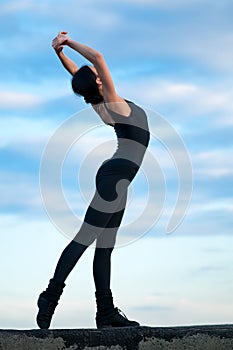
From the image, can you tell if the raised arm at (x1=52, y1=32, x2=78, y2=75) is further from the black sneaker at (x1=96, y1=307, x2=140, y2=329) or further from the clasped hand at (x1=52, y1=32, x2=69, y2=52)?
the black sneaker at (x1=96, y1=307, x2=140, y2=329)

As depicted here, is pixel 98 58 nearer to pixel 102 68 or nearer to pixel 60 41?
pixel 102 68

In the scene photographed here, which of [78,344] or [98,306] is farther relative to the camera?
[98,306]

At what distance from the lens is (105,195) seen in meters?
6.37

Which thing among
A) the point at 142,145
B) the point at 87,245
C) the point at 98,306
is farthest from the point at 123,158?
the point at 98,306

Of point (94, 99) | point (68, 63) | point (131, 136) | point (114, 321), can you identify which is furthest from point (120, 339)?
point (68, 63)

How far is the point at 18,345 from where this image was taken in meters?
5.41

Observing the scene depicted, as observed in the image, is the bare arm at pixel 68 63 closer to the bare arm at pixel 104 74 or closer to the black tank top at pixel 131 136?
the bare arm at pixel 104 74

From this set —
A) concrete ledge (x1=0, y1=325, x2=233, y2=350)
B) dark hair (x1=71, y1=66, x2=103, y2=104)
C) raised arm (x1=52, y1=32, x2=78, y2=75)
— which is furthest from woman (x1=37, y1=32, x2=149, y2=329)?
concrete ledge (x1=0, y1=325, x2=233, y2=350)

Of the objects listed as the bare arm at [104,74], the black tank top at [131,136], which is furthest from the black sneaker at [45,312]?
the bare arm at [104,74]

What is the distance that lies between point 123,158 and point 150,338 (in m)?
1.35

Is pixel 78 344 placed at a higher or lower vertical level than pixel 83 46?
lower

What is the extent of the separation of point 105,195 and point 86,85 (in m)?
0.81

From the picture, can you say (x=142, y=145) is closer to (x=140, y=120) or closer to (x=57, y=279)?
(x=140, y=120)

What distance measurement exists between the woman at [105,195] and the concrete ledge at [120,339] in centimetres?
60
